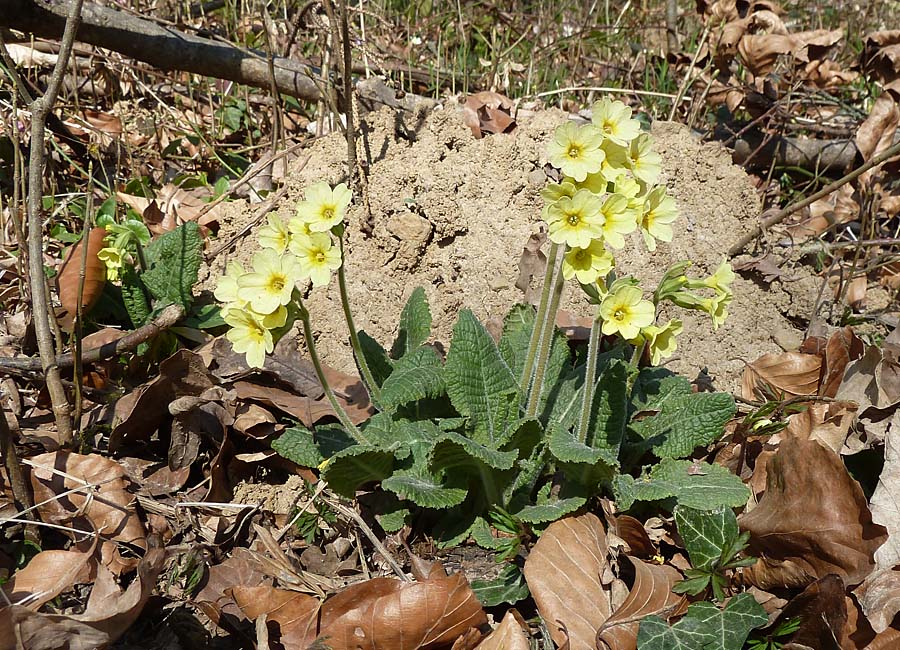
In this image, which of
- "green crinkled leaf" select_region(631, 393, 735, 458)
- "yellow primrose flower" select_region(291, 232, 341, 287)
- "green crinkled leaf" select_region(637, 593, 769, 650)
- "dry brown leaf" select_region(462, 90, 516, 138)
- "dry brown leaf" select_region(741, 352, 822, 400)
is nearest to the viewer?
"green crinkled leaf" select_region(637, 593, 769, 650)

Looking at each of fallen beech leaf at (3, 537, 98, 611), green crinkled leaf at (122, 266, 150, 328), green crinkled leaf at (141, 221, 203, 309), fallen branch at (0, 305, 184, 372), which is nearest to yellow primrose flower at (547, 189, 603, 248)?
fallen beech leaf at (3, 537, 98, 611)

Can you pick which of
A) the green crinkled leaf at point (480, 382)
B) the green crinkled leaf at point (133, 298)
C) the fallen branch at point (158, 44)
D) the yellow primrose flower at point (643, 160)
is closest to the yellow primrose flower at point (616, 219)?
the yellow primrose flower at point (643, 160)

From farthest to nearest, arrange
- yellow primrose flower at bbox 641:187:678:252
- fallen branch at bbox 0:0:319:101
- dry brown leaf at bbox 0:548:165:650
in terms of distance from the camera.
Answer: fallen branch at bbox 0:0:319:101, yellow primrose flower at bbox 641:187:678:252, dry brown leaf at bbox 0:548:165:650

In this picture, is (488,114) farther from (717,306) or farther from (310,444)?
(310,444)

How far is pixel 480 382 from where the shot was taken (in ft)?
7.99

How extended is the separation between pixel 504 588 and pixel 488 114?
2.62m

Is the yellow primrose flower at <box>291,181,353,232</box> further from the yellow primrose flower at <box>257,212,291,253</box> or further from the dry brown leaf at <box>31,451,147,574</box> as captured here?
the dry brown leaf at <box>31,451,147,574</box>

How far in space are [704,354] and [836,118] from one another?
8.79 feet

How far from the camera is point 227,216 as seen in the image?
147 inches

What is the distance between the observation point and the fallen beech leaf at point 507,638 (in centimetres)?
202

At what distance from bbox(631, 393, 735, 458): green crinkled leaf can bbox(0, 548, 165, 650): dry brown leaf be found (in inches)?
60.4

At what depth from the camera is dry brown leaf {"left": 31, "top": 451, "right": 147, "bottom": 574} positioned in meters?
2.34

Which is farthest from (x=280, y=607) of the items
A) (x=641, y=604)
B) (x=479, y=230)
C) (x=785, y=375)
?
(x=785, y=375)

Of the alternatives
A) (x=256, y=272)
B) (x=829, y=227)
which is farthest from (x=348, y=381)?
(x=829, y=227)
